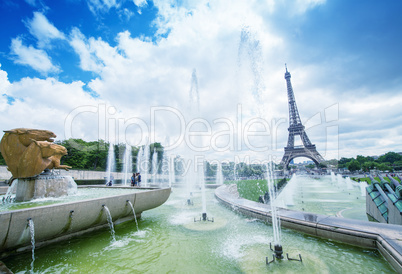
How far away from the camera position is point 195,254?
15.1 feet

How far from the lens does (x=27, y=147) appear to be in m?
7.71

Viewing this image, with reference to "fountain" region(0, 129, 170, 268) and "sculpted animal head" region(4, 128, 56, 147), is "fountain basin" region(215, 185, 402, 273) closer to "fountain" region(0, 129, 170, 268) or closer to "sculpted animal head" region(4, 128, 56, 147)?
"fountain" region(0, 129, 170, 268)

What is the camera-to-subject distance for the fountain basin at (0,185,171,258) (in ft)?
12.6

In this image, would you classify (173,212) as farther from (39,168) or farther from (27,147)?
(27,147)

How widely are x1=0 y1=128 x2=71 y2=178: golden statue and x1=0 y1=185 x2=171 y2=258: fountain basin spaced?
12.4 feet

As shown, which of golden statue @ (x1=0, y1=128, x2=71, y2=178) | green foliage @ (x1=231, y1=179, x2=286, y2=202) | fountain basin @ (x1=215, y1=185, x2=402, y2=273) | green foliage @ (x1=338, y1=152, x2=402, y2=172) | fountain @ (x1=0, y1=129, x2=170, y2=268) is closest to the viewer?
fountain basin @ (x1=215, y1=185, x2=402, y2=273)

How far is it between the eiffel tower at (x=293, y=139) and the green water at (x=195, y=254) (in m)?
59.0

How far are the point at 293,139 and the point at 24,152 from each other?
64002 millimetres

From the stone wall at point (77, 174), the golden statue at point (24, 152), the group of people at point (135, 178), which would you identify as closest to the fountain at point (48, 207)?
the golden statue at point (24, 152)

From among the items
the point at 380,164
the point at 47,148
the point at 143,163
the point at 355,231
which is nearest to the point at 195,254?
the point at 355,231

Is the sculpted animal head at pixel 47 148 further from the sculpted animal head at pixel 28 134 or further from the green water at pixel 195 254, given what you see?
the green water at pixel 195 254

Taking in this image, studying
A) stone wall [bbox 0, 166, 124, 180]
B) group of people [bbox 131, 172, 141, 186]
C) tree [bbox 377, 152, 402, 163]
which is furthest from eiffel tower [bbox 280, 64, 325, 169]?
group of people [bbox 131, 172, 141, 186]

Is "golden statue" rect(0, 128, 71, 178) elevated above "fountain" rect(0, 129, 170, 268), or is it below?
above

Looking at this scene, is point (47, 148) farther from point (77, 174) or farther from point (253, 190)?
point (253, 190)
